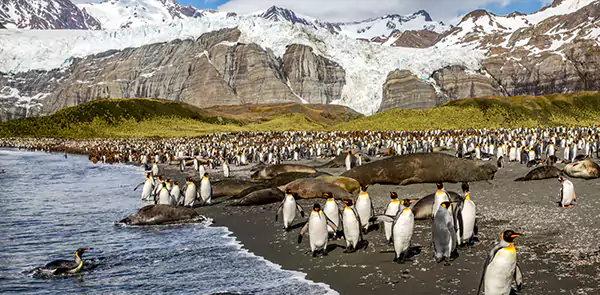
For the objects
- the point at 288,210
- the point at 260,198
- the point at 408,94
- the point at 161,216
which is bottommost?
the point at 161,216

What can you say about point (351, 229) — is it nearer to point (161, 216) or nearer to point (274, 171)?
point (161, 216)

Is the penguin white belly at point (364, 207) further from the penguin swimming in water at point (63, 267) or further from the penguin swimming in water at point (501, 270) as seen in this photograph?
the penguin swimming in water at point (63, 267)

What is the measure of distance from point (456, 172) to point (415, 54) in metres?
127

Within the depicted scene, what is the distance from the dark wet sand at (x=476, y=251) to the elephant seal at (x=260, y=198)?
2.57 feet

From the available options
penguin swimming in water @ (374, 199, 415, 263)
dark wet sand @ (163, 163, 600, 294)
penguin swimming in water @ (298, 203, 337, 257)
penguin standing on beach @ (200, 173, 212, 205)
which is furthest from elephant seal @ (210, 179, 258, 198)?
penguin swimming in water @ (374, 199, 415, 263)

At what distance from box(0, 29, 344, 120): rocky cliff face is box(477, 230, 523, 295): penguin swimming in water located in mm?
121968

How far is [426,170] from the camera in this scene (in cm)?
1477

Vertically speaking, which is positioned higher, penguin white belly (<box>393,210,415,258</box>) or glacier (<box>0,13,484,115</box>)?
glacier (<box>0,13,484,115</box>)

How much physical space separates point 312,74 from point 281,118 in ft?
162

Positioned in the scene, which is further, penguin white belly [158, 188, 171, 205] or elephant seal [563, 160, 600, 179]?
elephant seal [563, 160, 600, 179]

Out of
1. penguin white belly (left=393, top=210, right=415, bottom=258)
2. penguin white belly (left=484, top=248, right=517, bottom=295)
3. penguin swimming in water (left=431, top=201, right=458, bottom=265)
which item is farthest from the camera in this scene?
penguin white belly (left=393, top=210, right=415, bottom=258)

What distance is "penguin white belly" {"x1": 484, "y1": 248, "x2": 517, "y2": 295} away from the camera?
18.1 ft

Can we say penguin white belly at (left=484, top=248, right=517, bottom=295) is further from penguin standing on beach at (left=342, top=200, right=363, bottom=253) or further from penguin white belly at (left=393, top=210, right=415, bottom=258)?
penguin standing on beach at (left=342, top=200, right=363, bottom=253)

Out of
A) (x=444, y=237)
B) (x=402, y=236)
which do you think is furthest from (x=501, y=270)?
(x=402, y=236)
